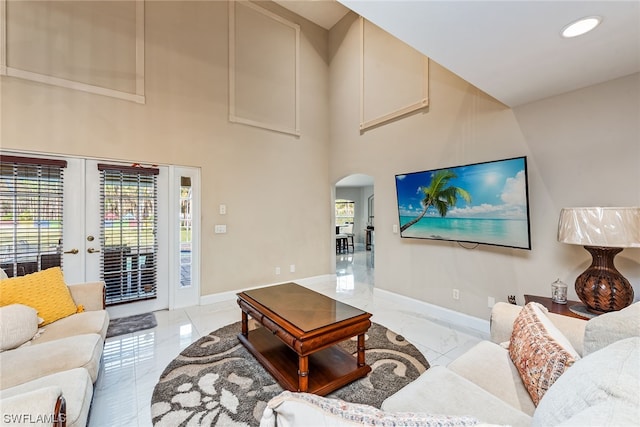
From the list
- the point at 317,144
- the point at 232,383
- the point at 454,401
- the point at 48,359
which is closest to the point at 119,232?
the point at 48,359

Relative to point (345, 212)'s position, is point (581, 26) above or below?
above

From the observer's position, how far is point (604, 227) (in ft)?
6.29

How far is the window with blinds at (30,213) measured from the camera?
2.87 m

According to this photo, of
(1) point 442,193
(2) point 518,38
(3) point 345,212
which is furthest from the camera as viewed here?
(3) point 345,212

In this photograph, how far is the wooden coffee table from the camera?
1.90m

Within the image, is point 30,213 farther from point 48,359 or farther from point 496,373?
point 496,373

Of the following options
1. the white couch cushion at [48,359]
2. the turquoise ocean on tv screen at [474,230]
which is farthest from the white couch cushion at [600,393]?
the white couch cushion at [48,359]

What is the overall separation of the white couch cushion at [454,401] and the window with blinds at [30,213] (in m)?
3.93

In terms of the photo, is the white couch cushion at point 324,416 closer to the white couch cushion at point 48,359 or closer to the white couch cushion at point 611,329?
the white couch cushion at point 611,329

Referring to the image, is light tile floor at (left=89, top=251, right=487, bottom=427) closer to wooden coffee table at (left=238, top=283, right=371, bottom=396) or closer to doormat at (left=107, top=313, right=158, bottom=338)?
doormat at (left=107, top=313, right=158, bottom=338)

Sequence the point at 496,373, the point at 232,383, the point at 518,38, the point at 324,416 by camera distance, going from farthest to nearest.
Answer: the point at 232,383
the point at 518,38
the point at 496,373
the point at 324,416

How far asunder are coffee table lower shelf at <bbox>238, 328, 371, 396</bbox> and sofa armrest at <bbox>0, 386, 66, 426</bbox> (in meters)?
1.30

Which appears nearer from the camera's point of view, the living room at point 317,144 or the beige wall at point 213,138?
the living room at point 317,144

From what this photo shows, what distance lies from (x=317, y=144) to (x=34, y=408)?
16.0 ft
